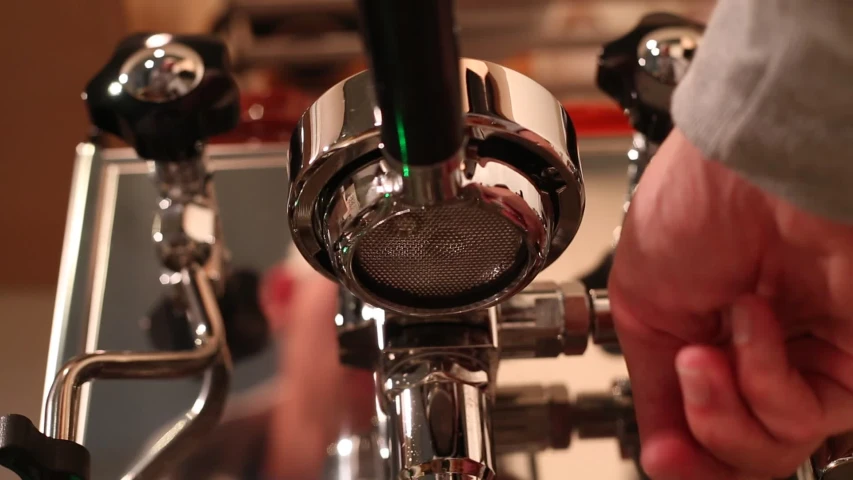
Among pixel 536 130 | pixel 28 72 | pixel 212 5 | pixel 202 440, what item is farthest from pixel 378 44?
pixel 212 5

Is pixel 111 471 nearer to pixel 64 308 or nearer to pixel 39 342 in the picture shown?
pixel 64 308

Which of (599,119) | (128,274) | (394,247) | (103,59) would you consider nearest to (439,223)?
(394,247)

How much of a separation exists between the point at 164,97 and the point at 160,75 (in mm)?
12

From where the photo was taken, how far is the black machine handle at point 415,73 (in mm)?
213

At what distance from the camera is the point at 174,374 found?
41 cm

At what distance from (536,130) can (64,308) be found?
0.30 m

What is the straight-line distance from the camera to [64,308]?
1.56 feet

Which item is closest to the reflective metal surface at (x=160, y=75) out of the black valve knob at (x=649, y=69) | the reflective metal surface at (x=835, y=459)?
the black valve knob at (x=649, y=69)

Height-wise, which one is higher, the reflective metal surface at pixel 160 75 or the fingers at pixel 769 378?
the reflective metal surface at pixel 160 75

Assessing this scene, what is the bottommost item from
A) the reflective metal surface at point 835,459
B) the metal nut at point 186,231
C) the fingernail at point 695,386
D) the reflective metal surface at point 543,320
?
the reflective metal surface at point 835,459

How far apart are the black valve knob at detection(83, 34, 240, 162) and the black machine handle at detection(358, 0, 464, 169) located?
8.0 inches

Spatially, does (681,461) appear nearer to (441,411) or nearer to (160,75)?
(441,411)

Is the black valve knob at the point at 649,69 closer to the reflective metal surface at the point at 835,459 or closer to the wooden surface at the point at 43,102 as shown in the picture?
the reflective metal surface at the point at 835,459

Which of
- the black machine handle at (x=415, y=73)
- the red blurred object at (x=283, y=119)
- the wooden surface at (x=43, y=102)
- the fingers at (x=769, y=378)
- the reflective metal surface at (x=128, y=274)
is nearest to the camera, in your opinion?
the black machine handle at (x=415, y=73)
